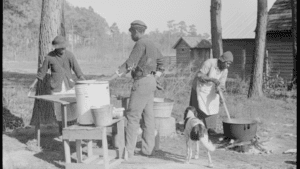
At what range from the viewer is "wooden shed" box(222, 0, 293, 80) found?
20.0m

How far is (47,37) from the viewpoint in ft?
25.0

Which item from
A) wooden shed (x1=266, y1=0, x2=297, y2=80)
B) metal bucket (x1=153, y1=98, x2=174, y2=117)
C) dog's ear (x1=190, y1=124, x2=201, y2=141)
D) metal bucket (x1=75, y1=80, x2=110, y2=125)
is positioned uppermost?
wooden shed (x1=266, y1=0, x2=297, y2=80)

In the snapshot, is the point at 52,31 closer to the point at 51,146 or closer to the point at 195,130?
the point at 51,146

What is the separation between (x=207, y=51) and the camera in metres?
32.8

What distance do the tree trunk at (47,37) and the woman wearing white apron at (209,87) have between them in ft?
9.67

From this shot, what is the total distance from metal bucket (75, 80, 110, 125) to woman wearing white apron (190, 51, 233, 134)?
2363 millimetres

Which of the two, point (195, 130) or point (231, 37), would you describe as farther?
point (231, 37)

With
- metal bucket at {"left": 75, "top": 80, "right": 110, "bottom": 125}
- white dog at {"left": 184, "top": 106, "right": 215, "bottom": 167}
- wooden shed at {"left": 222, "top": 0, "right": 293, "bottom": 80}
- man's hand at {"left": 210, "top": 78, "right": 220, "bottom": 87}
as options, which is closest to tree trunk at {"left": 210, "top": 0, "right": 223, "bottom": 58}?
wooden shed at {"left": 222, "top": 0, "right": 293, "bottom": 80}

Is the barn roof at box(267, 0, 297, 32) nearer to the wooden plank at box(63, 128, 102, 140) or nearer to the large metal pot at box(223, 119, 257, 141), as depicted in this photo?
the large metal pot at box(223, 119, 257, 141)

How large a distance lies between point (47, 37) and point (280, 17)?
15909 millimetres

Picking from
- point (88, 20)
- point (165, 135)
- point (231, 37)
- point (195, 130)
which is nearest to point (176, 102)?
point (165, 135)

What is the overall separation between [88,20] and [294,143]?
247ft

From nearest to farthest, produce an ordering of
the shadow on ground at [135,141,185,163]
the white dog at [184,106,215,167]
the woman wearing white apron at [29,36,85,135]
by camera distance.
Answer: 1. the white dog at [184,106,215,167]
2. the shadow on ground at [135,141,185,163]
3. the woman wearing white apron at [29,36,85,135]

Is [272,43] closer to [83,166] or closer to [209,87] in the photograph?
[209,87]
